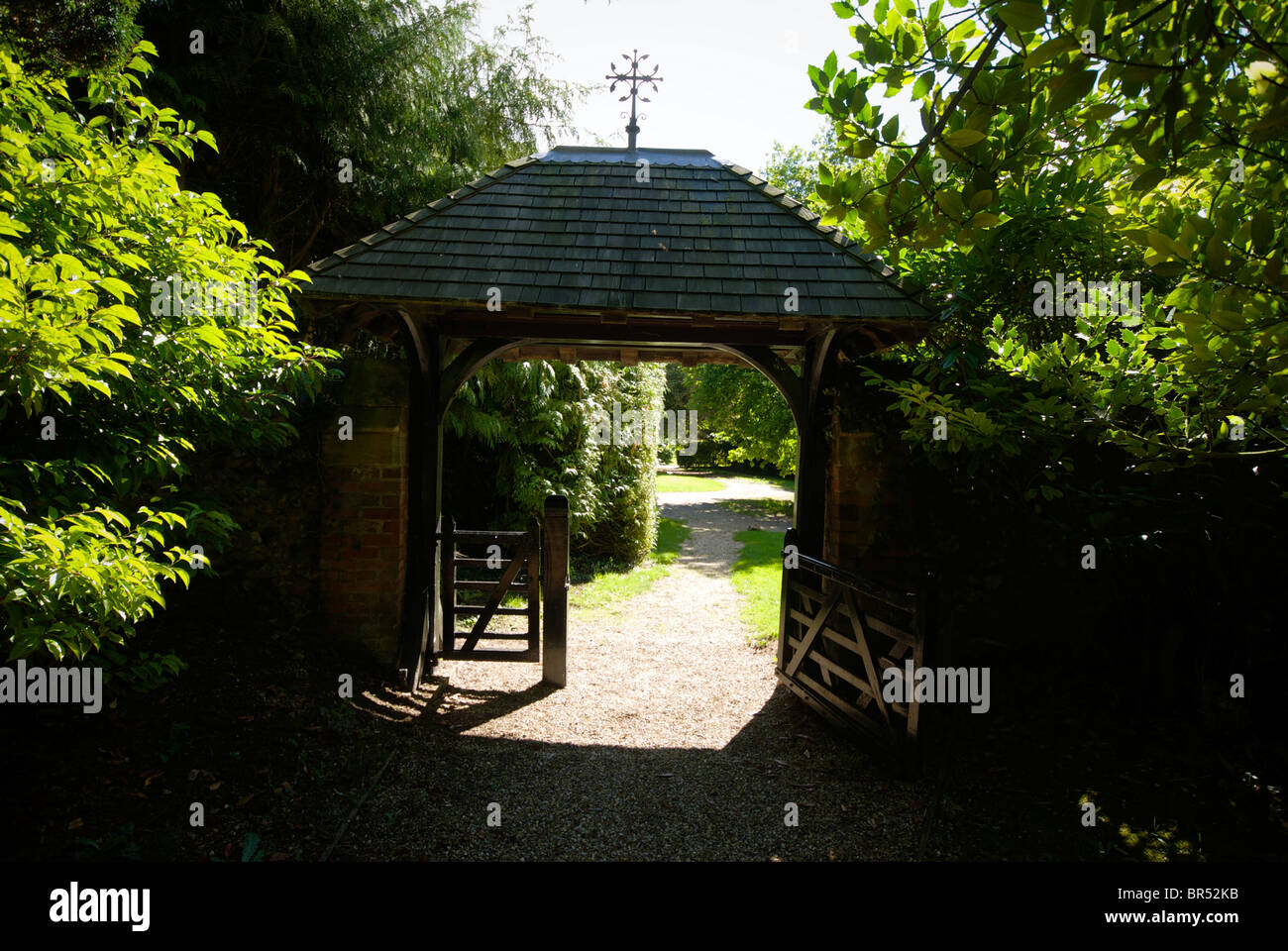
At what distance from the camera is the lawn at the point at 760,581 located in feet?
26.9

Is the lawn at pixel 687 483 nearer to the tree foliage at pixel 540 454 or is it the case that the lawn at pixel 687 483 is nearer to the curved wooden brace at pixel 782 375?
the tree foliage at pixel 540 454

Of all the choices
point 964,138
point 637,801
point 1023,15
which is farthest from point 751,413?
point 1023,15

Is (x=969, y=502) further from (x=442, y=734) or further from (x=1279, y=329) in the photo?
(x=442, y=734)

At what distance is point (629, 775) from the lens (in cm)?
442

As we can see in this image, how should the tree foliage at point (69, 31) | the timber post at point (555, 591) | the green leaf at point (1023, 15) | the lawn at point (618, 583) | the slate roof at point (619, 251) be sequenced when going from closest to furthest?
the green leaf at point (1023, 15) → the tree foliage at point (69, 31) → the slate roof at point (619, 251) → the timber post at point (555, 591) → the lawn at point (618, 583)

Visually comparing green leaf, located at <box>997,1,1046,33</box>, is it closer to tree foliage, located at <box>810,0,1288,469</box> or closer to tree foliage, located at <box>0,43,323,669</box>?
tree foliage, located at <box>810,0,1288,469</box>

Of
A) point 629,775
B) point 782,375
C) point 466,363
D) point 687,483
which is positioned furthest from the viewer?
point 687,483

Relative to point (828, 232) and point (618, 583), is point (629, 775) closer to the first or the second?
point (828, 232)

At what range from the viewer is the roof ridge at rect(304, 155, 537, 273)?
497 cm

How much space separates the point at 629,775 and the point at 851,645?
71.5 inches

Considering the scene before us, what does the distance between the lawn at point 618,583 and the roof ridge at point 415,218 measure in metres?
5.68

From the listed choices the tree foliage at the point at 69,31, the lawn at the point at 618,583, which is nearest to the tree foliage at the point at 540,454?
the lawn at the point at 618,583

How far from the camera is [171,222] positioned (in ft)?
9.64
